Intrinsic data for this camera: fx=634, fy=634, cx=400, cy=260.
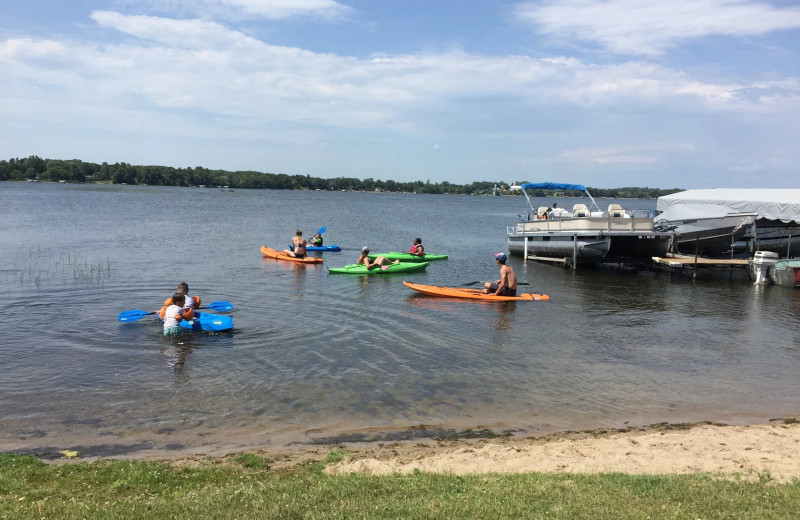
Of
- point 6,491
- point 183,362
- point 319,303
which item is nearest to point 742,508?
point 6,491

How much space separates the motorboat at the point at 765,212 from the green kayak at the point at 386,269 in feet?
50.2

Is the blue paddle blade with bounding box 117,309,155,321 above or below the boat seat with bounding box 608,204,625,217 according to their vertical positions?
below

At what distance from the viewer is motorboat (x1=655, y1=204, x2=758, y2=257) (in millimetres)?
29406

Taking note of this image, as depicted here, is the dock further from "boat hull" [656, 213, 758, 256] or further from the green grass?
the green grass

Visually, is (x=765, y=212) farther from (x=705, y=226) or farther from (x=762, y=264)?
(x=762, y=264)

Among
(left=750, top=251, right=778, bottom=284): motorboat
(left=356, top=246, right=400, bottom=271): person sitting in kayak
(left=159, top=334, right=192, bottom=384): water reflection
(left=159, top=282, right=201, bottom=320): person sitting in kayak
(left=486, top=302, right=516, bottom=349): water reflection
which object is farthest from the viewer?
(left=356, top=246, right=400, bottom=271): person sitting in kayak

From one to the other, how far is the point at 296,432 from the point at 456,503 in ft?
13.6

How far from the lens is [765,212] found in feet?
103

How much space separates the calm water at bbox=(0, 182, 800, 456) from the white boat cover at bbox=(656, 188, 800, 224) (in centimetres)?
655

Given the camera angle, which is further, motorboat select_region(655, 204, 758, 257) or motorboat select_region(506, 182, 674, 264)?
motorboat select_region(655, 204, 758, 257)

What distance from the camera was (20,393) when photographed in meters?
11.0

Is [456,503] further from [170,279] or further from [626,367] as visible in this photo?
[170,279]

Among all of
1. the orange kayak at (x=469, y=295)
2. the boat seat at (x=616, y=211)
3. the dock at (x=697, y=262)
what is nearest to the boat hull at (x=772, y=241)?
the dock at (x=697, y=262)

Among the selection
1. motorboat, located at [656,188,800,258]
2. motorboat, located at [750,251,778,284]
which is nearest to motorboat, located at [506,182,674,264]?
motorboat, located at [750,251,778,284]
